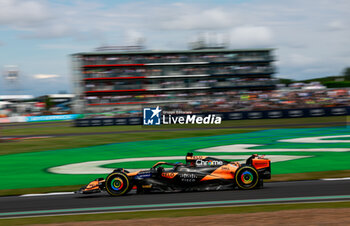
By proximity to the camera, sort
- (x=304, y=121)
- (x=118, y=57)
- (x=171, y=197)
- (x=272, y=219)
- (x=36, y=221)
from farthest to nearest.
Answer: (x=118, y=57) < (x=304, y=121) < (x=171, y=197) < (x=36, y=221) < (x=272, y=219)

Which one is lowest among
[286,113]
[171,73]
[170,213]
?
[170,213]

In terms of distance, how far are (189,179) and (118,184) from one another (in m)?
1.75

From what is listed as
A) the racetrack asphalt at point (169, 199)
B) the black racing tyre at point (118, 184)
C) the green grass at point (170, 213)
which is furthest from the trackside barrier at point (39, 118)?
the green grass at point (170, 213)

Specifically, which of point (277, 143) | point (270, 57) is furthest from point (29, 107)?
point (277, 143)

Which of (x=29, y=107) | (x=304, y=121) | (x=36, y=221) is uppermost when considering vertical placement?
(x=29, y=107)

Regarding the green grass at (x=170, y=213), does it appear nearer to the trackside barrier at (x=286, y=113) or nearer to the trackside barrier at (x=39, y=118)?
the trackside barrier at (x=286, y=113)

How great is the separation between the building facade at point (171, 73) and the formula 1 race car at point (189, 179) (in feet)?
165

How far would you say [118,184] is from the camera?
977cm

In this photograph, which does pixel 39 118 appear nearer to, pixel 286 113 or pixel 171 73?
pixel 171 73

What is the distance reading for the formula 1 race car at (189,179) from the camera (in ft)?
31.6

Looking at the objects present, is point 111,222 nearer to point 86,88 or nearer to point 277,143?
point 277,143

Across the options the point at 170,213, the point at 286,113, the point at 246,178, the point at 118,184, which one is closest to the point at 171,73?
the point at 286,113

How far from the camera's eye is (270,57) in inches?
Answer: 2655

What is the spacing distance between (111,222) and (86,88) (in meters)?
55.5
